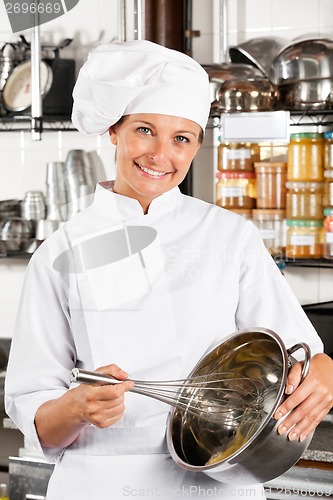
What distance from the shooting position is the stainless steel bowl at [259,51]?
238 cm

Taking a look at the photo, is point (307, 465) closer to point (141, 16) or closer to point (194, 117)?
point (194, 117)

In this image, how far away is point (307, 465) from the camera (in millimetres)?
1786

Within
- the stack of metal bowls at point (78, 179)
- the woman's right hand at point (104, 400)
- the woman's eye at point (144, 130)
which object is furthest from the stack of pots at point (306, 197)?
the woman's right hand at point (104, 400)

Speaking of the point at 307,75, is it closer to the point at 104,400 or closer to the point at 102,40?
the point at 102,40

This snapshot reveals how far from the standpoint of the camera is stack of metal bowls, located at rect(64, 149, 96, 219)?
254 cm

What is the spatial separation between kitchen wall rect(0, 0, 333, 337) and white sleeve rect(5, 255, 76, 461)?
152 cm

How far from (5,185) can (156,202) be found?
1803mm

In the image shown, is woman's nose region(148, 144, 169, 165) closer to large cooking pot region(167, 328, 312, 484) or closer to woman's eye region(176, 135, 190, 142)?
woman's eye region(176, 135, 190, 142)

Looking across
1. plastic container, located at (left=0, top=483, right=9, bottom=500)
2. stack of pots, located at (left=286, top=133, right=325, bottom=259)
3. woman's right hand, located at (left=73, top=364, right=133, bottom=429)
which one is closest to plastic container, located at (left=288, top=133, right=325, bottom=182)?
stack of pots, located at (left=286, top=133, right=325, bottom=259)

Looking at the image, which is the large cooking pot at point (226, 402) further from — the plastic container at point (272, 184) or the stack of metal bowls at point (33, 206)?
the stack of metal bowls at point (33, 206)

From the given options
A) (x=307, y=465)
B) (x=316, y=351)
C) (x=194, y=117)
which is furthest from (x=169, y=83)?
(x=307, y=465)

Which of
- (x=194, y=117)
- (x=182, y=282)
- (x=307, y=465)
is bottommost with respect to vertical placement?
(x=307, y=465)

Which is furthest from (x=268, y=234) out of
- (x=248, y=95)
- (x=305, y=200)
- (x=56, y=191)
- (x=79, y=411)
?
(x=79, y=411)

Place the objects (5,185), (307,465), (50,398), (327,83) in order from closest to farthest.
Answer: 1. (50,398)
2. (307,465)
3. (327,83)
4. (5,185)
